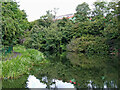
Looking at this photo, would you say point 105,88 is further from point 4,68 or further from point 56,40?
point 56,40

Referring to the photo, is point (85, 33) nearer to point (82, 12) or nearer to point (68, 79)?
point (82, 12)

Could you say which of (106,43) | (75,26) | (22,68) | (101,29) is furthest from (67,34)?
(22,68)

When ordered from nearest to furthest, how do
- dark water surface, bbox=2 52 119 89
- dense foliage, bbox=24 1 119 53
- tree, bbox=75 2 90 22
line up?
1. dark water surface, bbox=2 52 119 89
2. dense foliage, bbox=24 1 119 53
3. tree, bbox=75 2 90 22

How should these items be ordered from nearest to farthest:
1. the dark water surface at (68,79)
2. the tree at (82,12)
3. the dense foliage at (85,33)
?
the dark water surface at (68,79) → the dense foliage at (85,33) → the tree at (82,12)

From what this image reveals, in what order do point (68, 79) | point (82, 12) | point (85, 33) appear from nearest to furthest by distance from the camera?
point (68, 79), point (85, 33), point (82, 12)

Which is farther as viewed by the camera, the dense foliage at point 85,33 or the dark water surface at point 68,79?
the dense foliage at point 85,33

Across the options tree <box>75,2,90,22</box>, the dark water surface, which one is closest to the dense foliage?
tree <box>75,2,90,22</box>

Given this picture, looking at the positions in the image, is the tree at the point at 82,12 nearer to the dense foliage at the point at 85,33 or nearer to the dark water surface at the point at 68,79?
the dense foliage at the point at 85,33

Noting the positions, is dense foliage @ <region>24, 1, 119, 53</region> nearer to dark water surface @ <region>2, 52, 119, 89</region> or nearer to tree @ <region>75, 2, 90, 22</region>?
tree @ <region>75, 2, 90, 22</region>

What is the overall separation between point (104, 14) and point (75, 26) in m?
4.31

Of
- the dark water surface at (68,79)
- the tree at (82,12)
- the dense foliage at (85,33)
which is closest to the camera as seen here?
the dark water surface at (68,79)

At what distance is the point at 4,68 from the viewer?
4664 millimetres

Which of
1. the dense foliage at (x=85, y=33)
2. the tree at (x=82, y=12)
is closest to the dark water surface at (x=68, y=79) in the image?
the dense foliage at (x=85, y=33)

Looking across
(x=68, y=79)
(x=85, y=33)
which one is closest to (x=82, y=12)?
(x=85, y=33)
